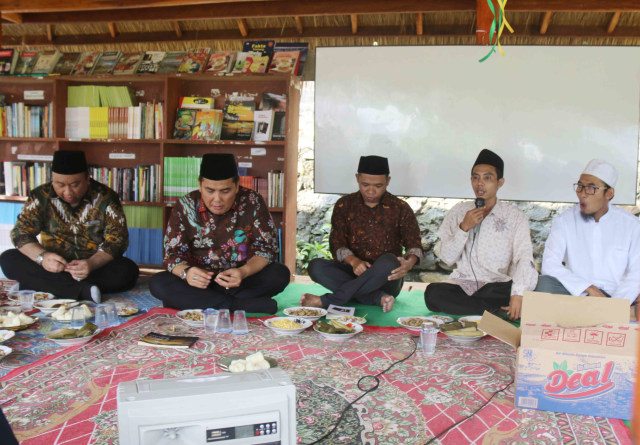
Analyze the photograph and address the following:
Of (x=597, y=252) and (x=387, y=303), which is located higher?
(x=597, y=252)

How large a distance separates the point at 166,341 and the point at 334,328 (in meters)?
0.86

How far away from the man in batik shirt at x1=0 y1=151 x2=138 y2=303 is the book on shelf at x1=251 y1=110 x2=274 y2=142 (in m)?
1.38

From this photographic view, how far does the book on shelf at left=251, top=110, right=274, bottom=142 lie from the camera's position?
4.88 m

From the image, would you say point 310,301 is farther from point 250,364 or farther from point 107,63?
point 107,63

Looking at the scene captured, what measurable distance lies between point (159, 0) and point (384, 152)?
91.0 inches

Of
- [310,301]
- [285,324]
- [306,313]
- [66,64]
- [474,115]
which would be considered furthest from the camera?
[66,64]

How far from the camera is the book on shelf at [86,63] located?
525cm

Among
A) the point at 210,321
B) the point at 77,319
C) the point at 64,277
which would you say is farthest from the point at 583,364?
the point at 64,277

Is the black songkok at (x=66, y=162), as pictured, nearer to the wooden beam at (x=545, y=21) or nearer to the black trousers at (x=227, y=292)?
the black trousers at (x=227, y=292)

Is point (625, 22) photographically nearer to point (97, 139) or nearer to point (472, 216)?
point (472, 216)

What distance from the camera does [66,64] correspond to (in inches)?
211

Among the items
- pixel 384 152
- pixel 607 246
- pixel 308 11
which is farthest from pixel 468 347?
pixel 308 11

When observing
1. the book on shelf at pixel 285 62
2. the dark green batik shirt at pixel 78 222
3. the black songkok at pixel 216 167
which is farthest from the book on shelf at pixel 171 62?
the black songkok at pixel 216 167

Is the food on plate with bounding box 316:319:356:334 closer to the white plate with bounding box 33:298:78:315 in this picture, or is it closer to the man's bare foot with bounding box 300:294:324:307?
the man's bare foot with bounding box 300:294:324:307
